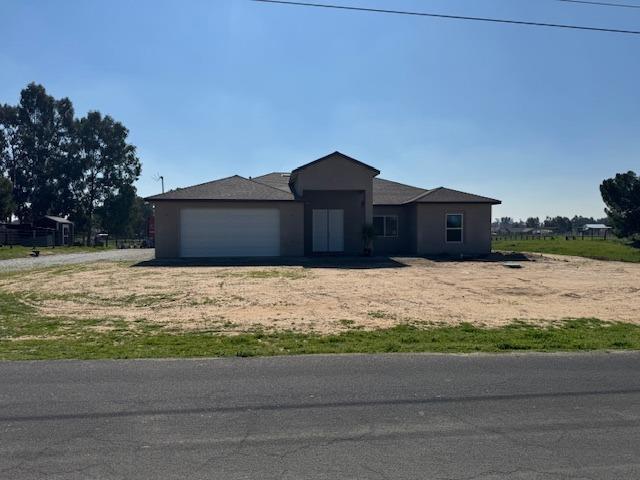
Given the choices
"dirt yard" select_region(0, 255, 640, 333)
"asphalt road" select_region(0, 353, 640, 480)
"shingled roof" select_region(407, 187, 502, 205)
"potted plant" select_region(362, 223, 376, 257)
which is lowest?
"asphalt road" select_region(0, 353, 640, 480)

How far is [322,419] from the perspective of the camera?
197 inches

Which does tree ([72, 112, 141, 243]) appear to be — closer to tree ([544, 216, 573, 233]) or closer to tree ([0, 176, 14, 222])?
tree ([0, 176, 14, 222])

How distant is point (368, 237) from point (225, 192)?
761 centimetres

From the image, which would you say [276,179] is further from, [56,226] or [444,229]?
[56,226]

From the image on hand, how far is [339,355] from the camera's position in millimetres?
7605

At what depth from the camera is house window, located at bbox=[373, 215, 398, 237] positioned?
30.0 metres

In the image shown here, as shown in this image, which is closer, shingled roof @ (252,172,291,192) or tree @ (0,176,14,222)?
shingled roof @ (252,172,291,192)

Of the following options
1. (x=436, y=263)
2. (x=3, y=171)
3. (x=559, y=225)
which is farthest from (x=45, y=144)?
(x=559, y=225)

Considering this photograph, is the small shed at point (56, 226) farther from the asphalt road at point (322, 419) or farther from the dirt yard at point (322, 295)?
the asphalt road at point (322, 419)

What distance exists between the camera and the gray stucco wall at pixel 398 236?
29812 mm

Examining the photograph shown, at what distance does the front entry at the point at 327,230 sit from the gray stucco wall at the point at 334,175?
249 centimetres

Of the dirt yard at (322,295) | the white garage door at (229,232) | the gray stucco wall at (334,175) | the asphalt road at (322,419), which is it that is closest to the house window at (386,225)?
the gray stucco wall at (334,175)

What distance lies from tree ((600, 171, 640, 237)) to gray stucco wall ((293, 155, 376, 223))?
2178cm

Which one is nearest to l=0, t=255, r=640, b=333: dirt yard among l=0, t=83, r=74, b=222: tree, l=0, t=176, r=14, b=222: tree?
l=0, t=176, r=14, b=222: tree
